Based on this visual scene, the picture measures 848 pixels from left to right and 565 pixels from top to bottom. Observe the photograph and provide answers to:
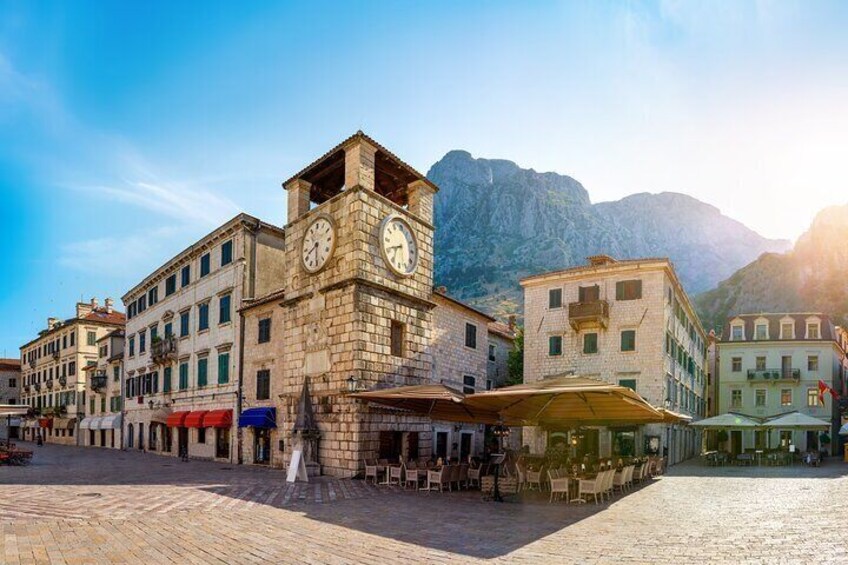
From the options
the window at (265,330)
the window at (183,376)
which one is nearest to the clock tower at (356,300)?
the window at (265,330)

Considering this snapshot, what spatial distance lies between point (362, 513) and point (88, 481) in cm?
1124

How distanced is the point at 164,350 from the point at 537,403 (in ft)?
91.2

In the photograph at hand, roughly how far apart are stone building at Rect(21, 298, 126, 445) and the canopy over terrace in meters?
47.5

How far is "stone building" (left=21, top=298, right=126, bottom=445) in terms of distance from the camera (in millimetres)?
55812

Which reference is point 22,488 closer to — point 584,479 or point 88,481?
point 88,481

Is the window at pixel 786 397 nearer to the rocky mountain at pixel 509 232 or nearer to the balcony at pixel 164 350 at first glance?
the balcony at pixel 164 350

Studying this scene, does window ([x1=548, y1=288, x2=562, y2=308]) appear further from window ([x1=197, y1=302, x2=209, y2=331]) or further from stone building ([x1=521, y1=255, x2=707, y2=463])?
window ([x1=197, y1=302, x2=209, y2=331])

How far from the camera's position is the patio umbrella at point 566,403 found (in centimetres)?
1350

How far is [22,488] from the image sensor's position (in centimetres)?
1633

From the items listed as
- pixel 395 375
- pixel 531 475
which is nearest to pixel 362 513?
pixel 531 475

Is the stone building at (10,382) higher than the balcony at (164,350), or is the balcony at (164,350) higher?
the balcony at (164,350)

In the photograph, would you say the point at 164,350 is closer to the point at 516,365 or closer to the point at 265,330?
the point at 265,330

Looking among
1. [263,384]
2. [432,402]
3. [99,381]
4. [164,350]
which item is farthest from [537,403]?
[99,381]

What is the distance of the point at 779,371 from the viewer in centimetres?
4622
